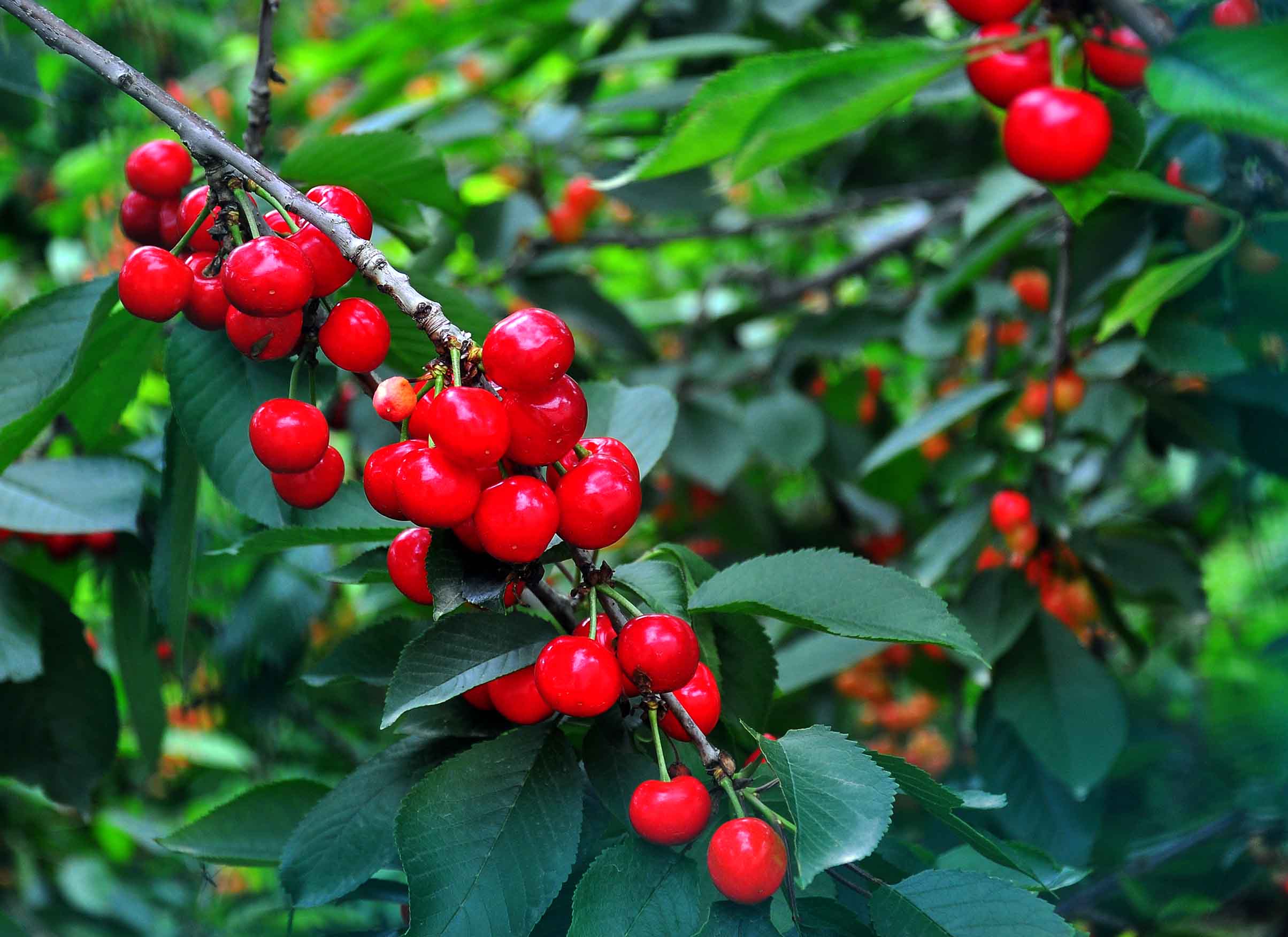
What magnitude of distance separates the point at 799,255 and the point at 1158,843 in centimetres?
220

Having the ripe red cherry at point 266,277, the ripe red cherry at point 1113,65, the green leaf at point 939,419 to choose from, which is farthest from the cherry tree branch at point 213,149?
the green leaf at point 939,419

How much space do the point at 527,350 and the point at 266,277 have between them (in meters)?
0.19

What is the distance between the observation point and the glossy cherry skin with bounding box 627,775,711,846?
659 millimetres

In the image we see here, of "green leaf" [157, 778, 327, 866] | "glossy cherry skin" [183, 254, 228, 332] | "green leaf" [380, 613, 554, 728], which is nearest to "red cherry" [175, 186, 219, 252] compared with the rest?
"glossy cherry skin" [183, 254, 228, 332]

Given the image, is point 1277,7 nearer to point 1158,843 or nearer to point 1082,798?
point 1082,798

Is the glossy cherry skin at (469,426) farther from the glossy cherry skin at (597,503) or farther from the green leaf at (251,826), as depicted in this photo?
the green leaf at (251,826)

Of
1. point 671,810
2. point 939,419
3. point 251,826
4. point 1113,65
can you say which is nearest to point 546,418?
point 671,810

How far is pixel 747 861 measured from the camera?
64cm

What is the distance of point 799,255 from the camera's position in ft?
11.0

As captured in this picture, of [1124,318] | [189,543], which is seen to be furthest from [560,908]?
[1124,318]

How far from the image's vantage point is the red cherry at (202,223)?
2.77ft

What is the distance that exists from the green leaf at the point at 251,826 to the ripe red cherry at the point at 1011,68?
869 mm

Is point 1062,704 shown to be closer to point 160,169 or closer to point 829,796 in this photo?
point 829,796

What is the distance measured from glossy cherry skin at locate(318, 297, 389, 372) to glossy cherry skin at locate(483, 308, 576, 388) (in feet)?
0.44
